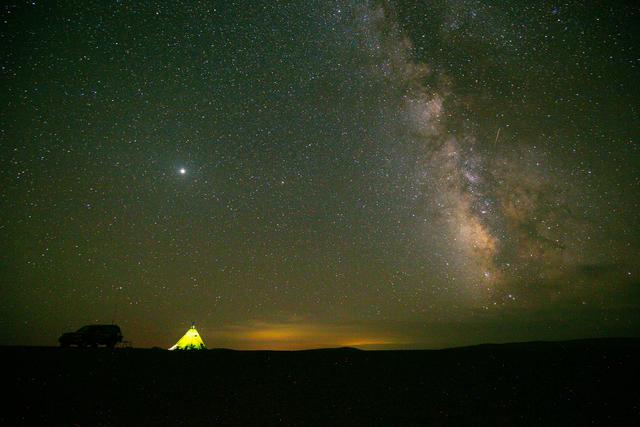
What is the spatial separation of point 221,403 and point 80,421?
3.23 m

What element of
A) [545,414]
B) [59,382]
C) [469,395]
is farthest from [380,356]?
[59,382]

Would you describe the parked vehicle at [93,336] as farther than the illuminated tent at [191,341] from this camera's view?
No

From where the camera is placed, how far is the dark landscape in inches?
389

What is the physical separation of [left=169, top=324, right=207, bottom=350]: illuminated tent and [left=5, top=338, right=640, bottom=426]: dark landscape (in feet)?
43.4

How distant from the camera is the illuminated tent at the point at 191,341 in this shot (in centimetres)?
2706

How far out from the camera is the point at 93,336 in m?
19.6

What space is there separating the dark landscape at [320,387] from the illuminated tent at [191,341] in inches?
521

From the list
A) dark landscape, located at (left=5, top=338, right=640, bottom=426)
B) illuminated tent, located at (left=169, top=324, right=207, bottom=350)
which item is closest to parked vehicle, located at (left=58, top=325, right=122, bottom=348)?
dark landscape, located at (left=5, top=338, right=640, bottom=426)

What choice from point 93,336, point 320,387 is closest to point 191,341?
point 93,336

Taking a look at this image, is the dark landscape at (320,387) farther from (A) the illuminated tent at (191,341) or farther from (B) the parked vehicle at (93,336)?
(A) the illuminated tent at (191,341)

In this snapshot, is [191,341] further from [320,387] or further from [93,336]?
[320,387]

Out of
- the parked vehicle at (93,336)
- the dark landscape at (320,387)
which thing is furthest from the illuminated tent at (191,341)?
the dark landscape at (320,387)

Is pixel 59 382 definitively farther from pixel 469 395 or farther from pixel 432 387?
pixel 469 395

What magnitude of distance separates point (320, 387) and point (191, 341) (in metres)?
18.4
